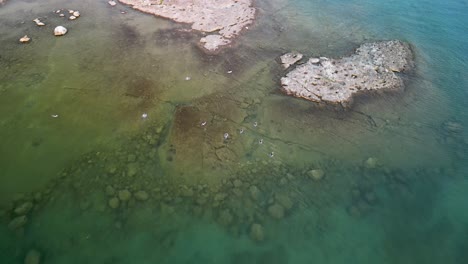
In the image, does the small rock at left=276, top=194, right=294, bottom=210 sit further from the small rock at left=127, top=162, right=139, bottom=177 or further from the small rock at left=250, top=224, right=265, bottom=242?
the small rock at left=127, top=162, right=139, bottom=177

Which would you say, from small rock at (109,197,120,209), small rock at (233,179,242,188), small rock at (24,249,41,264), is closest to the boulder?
small rock at (233,179,242,188)

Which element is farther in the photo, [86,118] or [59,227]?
[86,118]

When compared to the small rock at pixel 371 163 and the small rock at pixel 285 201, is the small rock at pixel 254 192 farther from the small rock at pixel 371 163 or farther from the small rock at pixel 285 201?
the small rock at pixel 371 163

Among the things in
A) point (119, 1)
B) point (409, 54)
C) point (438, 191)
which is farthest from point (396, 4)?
point (119, 1)

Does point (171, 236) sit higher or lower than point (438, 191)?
lower

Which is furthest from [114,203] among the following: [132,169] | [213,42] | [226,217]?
[213,42]

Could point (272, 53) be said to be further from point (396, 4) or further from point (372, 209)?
point (396, 4)

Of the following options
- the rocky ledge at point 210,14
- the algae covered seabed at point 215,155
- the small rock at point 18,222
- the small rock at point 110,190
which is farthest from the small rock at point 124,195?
the rocky ledge at point 210,14
